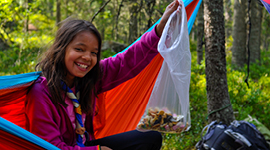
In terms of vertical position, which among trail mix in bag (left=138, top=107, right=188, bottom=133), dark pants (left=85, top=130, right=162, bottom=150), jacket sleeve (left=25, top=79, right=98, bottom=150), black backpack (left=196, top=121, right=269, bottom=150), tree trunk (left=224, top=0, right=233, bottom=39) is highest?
tree trunk (left=224, top=0, right=233, bottom=39)

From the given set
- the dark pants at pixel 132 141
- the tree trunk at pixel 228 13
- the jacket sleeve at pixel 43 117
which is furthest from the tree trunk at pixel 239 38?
the jacket sleeve at pixel 43 117

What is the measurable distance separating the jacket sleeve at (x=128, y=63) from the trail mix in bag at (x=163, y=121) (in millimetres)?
338

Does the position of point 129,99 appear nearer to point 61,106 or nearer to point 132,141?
point 132,141

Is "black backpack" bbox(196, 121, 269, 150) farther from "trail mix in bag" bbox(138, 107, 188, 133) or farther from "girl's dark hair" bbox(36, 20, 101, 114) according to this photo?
"girl's dark hair" bbox(36, 20, 101, 114)

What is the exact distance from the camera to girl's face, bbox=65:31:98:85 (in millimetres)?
1494

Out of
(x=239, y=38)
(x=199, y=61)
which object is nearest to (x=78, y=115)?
(x=199, y=61)

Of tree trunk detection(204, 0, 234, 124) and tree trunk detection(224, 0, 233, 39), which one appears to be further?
tree trunk detection(224, 0, 233, 39)

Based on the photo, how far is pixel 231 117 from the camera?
305 centimetres

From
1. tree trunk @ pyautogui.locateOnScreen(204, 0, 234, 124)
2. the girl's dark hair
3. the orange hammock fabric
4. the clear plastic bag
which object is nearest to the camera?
the girl's dark hair

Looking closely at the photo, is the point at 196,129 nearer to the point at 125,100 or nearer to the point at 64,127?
the point at 125,100

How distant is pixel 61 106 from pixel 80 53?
34 centimetres

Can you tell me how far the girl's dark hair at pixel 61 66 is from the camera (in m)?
1.43

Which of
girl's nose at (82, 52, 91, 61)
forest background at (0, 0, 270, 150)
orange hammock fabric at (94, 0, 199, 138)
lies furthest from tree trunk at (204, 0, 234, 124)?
girl's nose at (82, 52, 91, 61)

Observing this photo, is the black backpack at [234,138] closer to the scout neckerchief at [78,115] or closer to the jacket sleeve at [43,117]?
the scout neckerchief at [78,115]
